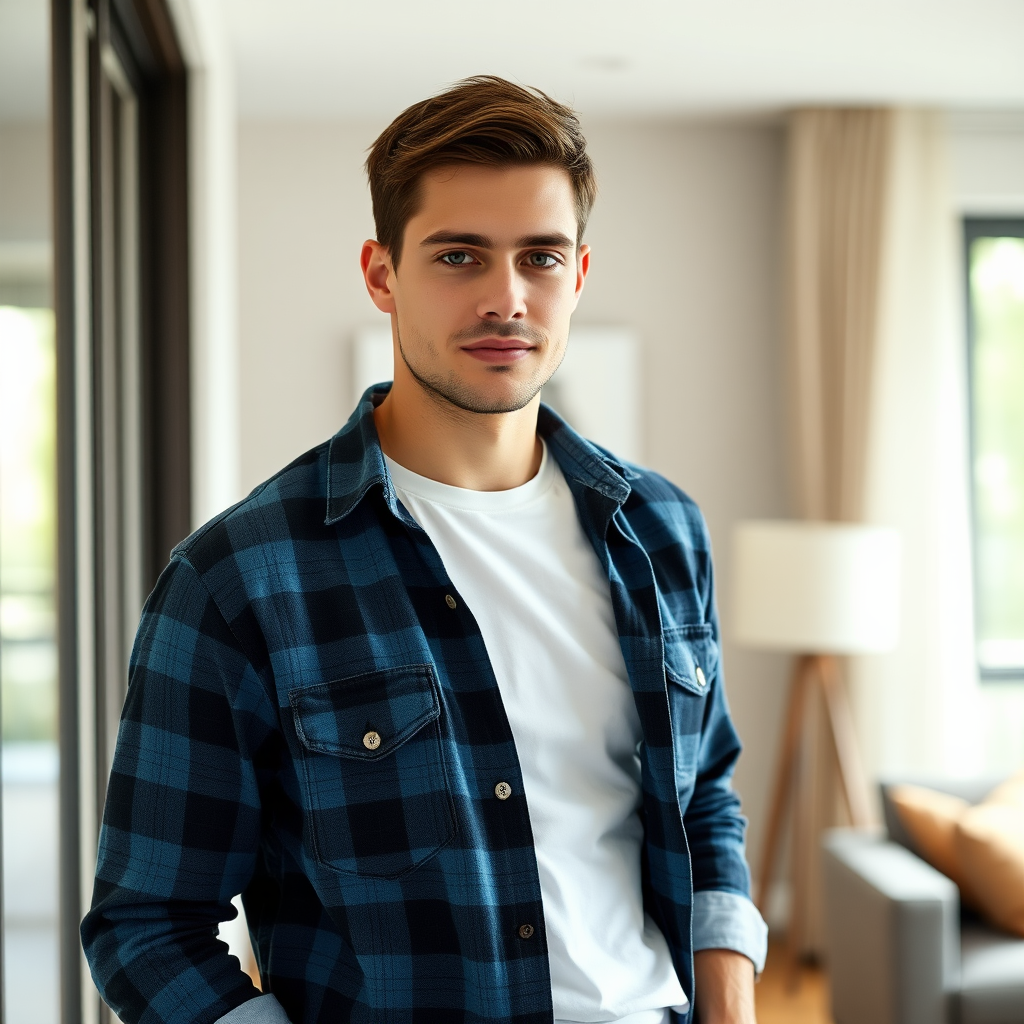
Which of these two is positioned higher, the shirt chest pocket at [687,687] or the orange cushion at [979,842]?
the shirt chest pocket at [687,687]

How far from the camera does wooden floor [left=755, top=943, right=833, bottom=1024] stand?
10.2 ft

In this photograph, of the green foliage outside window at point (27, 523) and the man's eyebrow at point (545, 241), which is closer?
the man's eyebrow at point (545, 241)

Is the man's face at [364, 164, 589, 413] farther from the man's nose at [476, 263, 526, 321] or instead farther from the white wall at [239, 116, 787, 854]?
the white wall at [239, 116, 787, 854]

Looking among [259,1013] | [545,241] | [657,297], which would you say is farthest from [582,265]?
[657,297]

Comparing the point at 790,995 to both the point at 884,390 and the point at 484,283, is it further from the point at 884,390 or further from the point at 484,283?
the point at 484,283

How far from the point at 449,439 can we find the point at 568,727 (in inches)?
12.2

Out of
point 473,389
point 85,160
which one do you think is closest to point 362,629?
point 473,389

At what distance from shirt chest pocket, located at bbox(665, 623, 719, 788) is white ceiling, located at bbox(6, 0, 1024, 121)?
219 cm

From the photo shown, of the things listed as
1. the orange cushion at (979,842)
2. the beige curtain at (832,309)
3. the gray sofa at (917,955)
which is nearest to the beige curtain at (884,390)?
the beige curtain at (832,309)

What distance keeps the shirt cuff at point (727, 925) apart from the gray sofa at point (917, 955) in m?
1.51

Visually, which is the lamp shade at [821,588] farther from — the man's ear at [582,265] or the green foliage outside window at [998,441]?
the man's ear at [582,265]

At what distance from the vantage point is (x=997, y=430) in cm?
395

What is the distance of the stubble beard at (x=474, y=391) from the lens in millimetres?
1038

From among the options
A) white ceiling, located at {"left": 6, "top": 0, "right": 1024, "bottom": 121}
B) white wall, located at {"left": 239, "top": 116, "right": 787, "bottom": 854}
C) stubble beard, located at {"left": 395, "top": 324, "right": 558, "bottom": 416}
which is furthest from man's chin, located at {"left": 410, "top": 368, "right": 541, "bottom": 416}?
white wall, located at {"left": 239, "top": 116, "right": 787, "bottom": 854}
